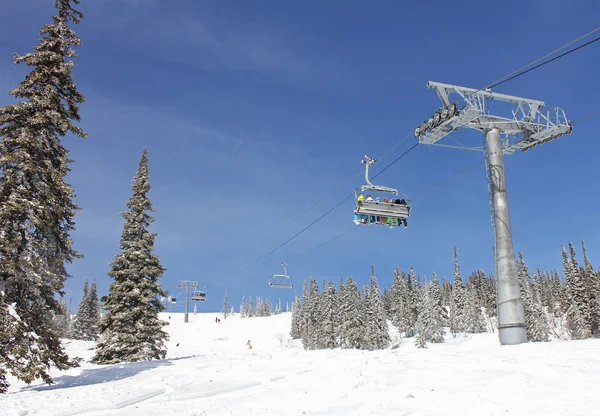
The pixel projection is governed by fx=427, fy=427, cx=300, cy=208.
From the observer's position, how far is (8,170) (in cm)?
1692

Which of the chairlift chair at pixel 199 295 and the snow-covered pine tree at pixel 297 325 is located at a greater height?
the chairlift chair at pixel 199 295

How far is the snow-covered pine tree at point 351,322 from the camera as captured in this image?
230 ft

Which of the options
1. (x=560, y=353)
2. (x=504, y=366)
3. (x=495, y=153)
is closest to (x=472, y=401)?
(x=504, y=366)

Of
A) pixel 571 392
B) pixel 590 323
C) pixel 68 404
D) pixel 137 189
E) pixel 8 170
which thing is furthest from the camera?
pixel 590 323

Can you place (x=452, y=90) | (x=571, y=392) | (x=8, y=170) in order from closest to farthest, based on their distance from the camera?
1. (x=571, y=392)
2. (x=8, y=170)
3. (x=452, y=90)

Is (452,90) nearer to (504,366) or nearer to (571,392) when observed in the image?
(504,366)

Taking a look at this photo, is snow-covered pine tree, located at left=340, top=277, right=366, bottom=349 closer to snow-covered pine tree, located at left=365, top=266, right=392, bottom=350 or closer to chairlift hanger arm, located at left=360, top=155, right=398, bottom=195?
snow-covered pine tree, located at left=365, top=266, right=392, bottom=350

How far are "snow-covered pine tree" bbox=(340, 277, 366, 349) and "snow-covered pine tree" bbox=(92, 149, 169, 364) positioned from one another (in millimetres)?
45412

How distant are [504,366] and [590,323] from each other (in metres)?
73.6

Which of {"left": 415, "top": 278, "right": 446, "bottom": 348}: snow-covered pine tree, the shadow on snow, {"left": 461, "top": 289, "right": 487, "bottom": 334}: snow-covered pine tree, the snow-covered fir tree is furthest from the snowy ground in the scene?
{"left": 461, "top": 289, "right": 487, "bottom": 334}: snow-covered pine tree

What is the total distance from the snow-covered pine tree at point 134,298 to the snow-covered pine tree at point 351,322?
149 feet

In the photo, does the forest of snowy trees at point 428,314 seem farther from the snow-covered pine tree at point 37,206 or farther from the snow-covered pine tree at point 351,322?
the snow-covered pine tree at point 37,206

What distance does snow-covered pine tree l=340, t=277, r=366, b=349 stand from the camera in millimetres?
70250

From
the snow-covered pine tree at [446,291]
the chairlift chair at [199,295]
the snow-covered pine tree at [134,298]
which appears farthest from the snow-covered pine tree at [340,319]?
the snow-covered pine tree at [446,291]
